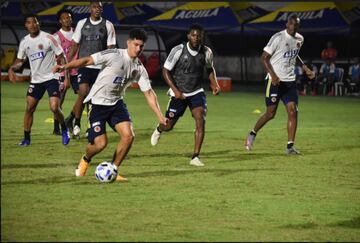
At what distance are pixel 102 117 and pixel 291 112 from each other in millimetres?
5165

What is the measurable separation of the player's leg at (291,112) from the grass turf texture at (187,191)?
0.95 ft

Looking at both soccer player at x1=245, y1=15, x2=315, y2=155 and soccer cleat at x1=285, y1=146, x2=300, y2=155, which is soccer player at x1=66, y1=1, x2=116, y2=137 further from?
soccer cleat at x1=285, y1=146, x2=300, y2=155

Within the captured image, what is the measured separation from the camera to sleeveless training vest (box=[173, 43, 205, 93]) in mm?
15797

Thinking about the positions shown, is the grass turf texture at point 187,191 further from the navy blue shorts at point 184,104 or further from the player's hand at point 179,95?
the player's hand at point 179,95

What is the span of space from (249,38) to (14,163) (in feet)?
101

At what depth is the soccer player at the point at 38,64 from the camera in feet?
56.5

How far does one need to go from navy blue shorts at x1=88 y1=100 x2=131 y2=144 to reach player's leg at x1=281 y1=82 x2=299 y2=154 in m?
4.84

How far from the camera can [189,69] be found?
15.8m

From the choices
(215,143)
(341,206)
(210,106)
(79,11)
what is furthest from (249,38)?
(341,206)

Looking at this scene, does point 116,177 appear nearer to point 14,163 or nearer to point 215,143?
point 14,163

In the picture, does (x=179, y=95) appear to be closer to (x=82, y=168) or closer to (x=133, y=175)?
(x=133, y=175)

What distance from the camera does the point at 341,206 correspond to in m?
11.5

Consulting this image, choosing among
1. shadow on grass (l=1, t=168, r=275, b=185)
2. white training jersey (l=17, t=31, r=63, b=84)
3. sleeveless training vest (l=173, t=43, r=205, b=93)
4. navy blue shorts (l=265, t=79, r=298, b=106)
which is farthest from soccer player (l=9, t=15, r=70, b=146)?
shadow on grass (l=1, t=168, r=275, b=185)

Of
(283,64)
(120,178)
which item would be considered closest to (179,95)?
(120,178)
